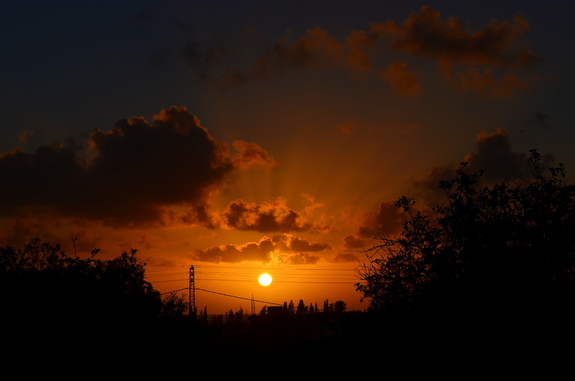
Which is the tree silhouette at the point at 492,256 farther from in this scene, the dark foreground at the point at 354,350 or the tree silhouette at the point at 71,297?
the tree silhouette at the point at 71,297

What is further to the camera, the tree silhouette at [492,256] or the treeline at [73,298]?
the treeline at [73,298]

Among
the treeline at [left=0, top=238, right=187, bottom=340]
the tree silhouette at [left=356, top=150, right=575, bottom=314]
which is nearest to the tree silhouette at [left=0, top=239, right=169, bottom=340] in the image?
the treeline at [left=0, top=238, right=187, bottom=340]

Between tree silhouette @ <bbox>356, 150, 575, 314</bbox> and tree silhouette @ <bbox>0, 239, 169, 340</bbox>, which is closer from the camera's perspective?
tree silhouette @ <bbox>356, 150, 575, 314</bbox>

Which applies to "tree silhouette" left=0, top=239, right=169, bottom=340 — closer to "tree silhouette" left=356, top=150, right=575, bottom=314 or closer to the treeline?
the treeline

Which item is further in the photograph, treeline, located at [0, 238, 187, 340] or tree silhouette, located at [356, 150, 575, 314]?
treeline, located at [0, 238, 187, 340]

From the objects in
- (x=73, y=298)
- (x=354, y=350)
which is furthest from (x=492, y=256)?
(x=73, y=298)

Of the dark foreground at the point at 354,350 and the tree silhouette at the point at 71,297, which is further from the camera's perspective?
the tree silhouette at the point at 71,297

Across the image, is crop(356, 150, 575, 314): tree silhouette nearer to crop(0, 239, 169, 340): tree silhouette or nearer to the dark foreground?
the dark foreground

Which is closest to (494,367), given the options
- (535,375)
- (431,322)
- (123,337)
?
(535,375)

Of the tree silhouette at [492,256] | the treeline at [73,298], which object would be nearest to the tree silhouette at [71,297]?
the treeline at [73,298]

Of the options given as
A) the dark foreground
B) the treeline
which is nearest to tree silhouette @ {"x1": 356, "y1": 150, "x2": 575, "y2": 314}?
the dark foreground

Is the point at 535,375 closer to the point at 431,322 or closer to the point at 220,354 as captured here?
the point at 431,322

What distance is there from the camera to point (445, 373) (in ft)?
72.5

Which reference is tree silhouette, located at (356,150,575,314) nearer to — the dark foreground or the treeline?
the dark foreground
